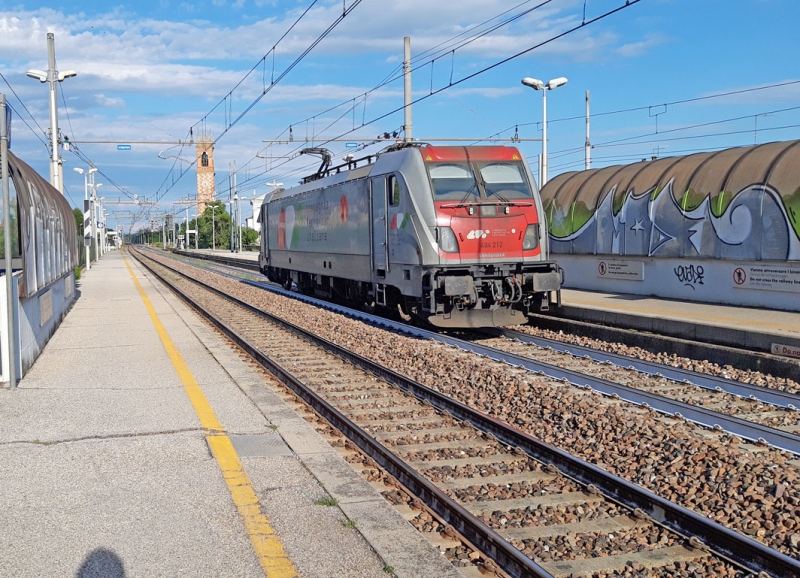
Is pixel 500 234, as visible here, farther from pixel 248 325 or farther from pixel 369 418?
pixel 369 418

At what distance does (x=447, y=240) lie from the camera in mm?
13633

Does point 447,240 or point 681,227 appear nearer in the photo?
point 447,240

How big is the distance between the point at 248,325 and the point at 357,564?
A: 12.4m

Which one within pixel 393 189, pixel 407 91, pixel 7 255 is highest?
pixel 407 91

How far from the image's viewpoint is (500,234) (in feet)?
45.7

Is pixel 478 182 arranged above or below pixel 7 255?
above

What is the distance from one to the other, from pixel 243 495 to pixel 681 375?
644cm

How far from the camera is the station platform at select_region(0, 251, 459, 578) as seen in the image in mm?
4352

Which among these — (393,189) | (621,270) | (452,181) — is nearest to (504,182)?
(452,181)

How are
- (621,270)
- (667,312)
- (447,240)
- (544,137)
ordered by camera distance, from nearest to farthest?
(447,240) < (667,312) < (621,270) < (544,137)

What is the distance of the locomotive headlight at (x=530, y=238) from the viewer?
1416cm

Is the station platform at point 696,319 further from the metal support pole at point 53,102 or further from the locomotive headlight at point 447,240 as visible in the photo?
the metal support pole at point 53,102

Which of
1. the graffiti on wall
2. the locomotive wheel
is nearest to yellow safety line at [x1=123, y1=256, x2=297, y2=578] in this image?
the locomotive wheel

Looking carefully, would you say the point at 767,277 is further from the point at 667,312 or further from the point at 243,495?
the point at 243,495
